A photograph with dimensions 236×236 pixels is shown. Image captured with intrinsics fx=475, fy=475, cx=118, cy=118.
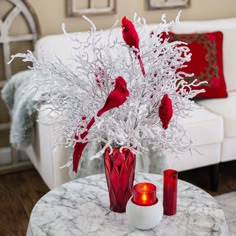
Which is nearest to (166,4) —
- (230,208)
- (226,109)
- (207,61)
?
(207,61)

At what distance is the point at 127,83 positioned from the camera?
4.69ft

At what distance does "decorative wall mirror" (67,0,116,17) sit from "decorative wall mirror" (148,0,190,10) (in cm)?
27

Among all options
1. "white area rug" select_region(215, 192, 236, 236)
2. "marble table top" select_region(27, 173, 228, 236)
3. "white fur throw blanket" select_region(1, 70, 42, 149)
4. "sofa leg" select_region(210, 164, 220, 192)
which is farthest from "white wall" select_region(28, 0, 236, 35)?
"marble table top" select_region(27, 173, 228, 236)

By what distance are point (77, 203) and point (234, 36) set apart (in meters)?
1.75

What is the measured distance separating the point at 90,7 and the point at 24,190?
1189mm

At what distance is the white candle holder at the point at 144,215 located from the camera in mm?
1469

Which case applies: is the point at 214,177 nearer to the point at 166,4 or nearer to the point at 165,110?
the point at 166,4

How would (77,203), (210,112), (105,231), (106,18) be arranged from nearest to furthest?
(105,231) → (77,203) → (210,112) → (106,18)

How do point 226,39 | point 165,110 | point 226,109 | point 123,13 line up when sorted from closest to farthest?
point 165,110 < point 226,109 < point 226,39 < point 123,13

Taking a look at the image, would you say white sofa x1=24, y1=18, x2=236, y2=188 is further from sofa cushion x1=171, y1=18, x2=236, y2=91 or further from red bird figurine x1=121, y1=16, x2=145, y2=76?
red bird figurine x1=121, y1=16, x2=145, y2=76

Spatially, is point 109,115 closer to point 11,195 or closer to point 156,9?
point 11,195

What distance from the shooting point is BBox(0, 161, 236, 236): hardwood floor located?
2383mm

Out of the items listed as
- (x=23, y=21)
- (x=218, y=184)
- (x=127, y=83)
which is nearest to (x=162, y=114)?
(x=127, y=83)

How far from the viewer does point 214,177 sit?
2.67 m
